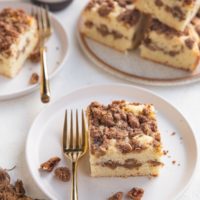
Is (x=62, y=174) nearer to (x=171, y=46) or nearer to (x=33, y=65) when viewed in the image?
(x=33, y=65)

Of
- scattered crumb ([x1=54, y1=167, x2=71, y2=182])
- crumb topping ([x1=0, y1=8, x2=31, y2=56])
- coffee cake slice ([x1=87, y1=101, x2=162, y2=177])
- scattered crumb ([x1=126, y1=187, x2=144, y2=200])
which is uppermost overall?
coffee cake slice ([x1=87, y1=101, x2=162, y2=177])

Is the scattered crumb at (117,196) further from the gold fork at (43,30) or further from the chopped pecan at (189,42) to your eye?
the chopped pecan at (189,42)

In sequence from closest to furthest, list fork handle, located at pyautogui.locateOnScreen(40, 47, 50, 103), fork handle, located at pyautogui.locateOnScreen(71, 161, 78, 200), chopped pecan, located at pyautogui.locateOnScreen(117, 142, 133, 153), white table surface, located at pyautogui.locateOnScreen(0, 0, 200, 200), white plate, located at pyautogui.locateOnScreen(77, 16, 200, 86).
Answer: fork handle, located at pyautogui.locateOnScreen(71, 161, 78, 200)
chopped pecan, located at pyautogui.locateOnScreen(117, 142, 133, 153)
white table surface, located at pyautogui.locateOnScreen(0, 0, 200, 200)
fork handle, located at pyautogui.locateOnScreen(40, 47, 50, 103)
white plate, located at pyautogui.locateOnScreen(77, 16, 200, 86)

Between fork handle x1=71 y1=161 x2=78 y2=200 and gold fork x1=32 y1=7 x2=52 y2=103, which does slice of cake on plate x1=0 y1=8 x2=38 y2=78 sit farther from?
fork handle x1=71 y1=161 x2=78 y2=200

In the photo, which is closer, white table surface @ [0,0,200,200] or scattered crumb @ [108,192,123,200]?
scattered crumb @ [108,192,123,200]

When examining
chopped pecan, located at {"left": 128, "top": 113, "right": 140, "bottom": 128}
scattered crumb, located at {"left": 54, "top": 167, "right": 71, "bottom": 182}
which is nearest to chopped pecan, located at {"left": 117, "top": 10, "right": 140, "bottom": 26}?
chopped pecan, located at {"left": 128, "top": 113, "right": 140, "bottom": 128}

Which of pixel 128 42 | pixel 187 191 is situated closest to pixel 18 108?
pixel 128 42

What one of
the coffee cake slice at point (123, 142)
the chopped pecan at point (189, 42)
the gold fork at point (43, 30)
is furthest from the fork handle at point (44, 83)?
the chopped pecan at point (189, 42)
